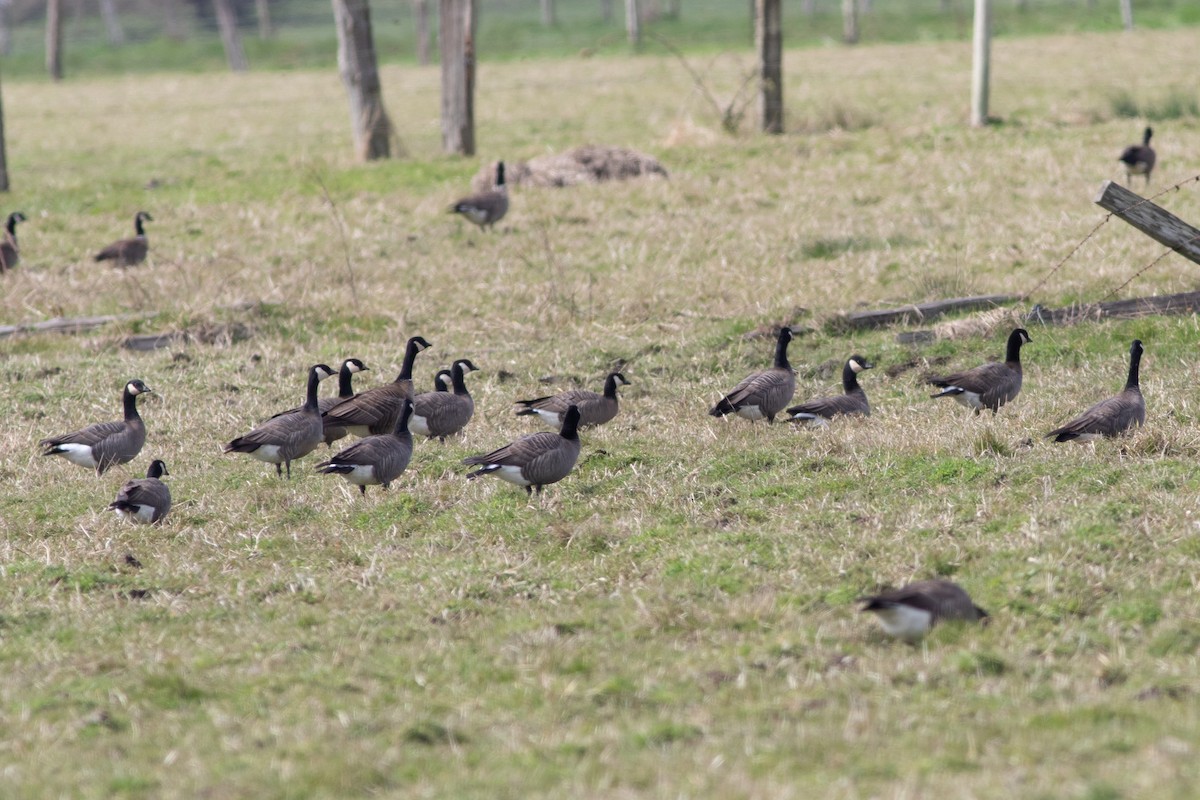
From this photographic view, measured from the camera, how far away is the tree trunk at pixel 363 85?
92.5ft

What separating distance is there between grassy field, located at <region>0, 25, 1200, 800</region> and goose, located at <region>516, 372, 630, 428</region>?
0.23 m

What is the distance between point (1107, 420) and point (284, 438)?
6.40 m

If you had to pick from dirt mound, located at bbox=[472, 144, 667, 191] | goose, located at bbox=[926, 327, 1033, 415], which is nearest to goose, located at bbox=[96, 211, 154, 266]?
dirt mound, located at bbox=[472, 144, 667, 191]

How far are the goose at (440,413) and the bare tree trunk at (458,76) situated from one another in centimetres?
1774

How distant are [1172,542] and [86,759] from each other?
6.14 metres

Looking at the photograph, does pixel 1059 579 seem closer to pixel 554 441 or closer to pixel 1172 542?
pixel 1172 542

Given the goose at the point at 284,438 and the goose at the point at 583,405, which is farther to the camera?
the goose at the point at 583,405

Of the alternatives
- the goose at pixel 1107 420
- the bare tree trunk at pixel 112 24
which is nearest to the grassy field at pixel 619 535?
the goose at pixel 1107 420

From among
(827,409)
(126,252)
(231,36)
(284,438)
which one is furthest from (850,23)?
(284,438)

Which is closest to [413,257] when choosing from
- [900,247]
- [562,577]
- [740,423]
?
[900,247]

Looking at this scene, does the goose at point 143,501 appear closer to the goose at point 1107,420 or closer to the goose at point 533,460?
the goose at point 533,460

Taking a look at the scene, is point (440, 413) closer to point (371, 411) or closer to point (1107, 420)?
point (371, 411)

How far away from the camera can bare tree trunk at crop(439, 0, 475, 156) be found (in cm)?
2864

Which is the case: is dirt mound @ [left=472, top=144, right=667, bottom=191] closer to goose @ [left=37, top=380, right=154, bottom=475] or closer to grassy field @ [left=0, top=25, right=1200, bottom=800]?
grassy field @ [left=0, top=25, right=1200, bottom=800]
